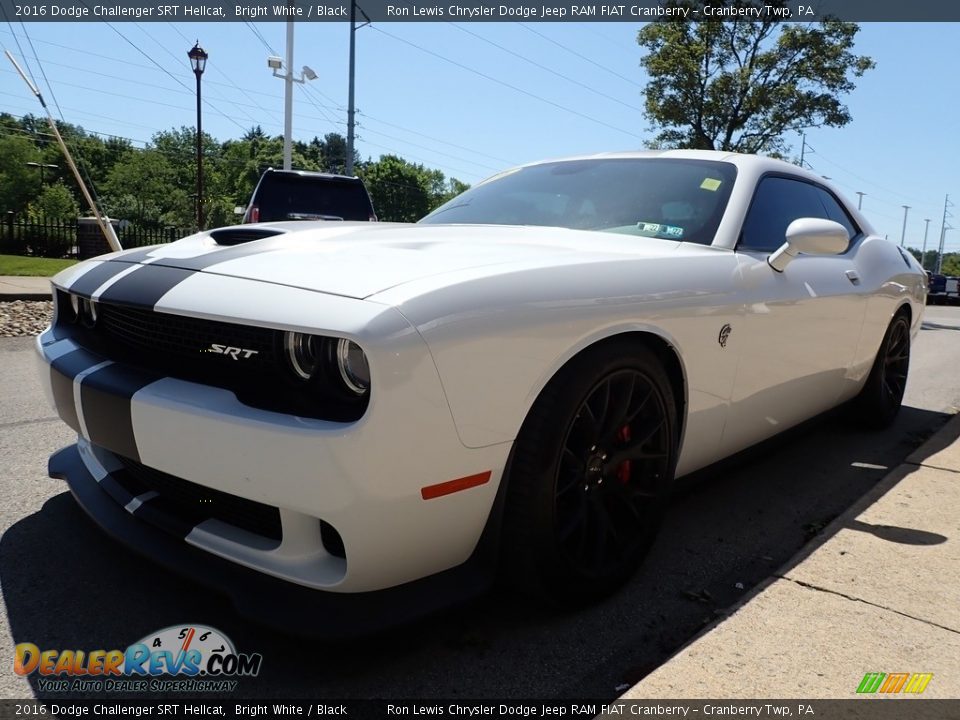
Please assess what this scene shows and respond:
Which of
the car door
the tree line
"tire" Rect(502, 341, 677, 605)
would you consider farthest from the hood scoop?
the tree line

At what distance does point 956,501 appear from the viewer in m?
2.85

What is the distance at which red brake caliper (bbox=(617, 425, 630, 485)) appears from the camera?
6.56ft

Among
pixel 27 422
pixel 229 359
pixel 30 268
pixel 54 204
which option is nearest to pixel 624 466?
pixel 229 359

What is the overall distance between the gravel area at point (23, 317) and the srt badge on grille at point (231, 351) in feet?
17.6

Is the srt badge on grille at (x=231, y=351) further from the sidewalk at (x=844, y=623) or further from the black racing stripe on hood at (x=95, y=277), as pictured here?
the sidewalk at (x=844, y=623)

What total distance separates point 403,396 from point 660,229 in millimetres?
1442

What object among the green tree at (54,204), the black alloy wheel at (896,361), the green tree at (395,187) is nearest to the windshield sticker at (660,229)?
the black alloy wheel at (896,361)

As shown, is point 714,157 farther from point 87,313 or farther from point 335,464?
point 87,313

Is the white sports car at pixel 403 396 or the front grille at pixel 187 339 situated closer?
the white sports car at pixel 403 396

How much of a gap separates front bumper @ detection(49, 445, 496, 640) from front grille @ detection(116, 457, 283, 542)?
0.24 feet

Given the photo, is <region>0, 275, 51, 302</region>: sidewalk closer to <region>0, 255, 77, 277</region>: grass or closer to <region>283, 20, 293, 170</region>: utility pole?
<region>0, 255, 77, 277</region>: grass

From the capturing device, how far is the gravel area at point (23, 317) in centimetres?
611

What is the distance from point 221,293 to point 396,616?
798 millimetres

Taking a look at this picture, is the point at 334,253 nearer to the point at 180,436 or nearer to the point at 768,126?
the point at 180,436
